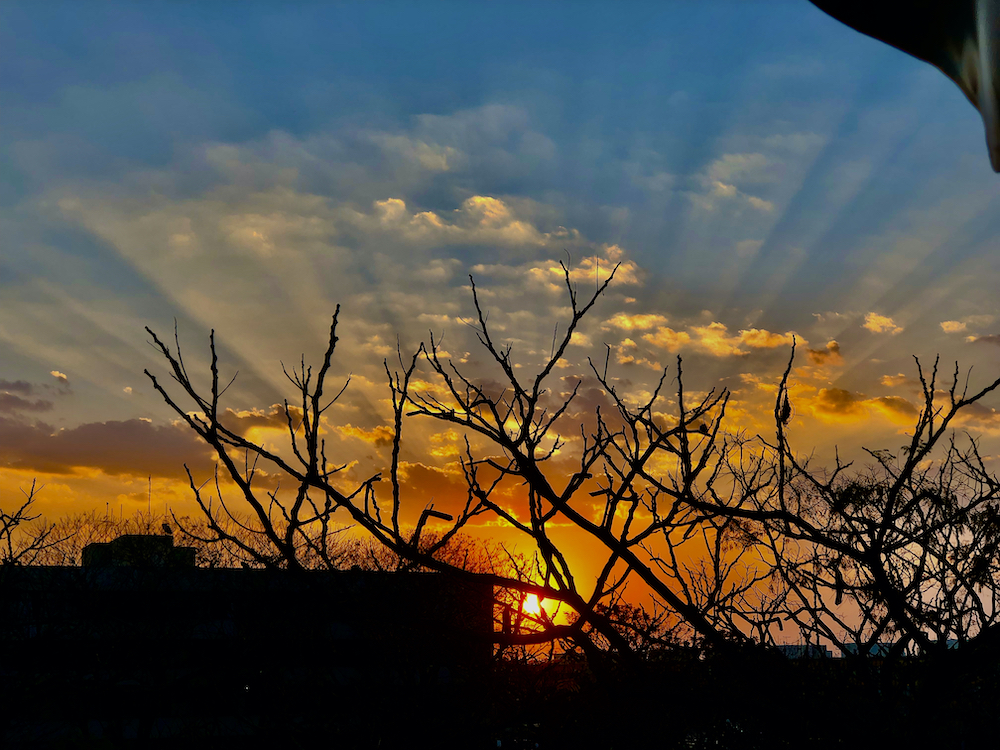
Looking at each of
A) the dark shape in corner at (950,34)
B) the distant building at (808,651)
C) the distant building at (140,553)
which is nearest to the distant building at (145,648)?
the distant building at (140,553)

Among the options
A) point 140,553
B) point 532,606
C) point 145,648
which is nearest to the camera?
point 532,606

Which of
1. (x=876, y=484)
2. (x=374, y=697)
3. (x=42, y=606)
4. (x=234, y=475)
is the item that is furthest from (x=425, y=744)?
(x=42, y=606)

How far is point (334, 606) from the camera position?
4480mm

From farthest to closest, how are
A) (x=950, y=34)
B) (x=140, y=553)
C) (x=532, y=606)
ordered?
(x=140, y=553) < (x=532, y=606) < (x=950, y=34)

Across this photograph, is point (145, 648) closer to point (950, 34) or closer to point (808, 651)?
point (808, 651)

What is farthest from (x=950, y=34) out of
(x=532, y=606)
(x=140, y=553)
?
(x=140, y=553)

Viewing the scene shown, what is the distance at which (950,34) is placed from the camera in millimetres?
720

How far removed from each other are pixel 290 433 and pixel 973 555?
240 inches

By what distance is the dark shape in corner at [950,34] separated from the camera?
0.62 metres

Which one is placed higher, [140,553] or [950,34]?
[140,553]

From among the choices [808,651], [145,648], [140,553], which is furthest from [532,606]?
[140,553]

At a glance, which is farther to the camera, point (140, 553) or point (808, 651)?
point (140, 553)

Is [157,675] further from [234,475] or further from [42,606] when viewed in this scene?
[234,475]

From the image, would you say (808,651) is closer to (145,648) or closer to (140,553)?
(145,648)
